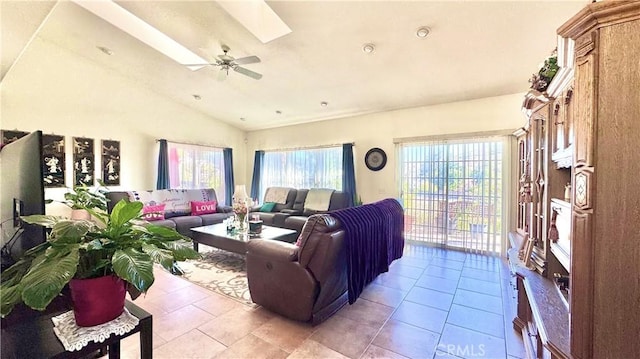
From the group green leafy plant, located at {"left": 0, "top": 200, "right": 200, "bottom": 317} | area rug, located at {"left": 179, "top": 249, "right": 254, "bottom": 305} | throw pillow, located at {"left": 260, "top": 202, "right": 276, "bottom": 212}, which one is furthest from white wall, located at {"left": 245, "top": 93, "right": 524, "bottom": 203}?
green leafy plant, located at {"left": 0, "top": 200, "right": 200, "bottom": 317}

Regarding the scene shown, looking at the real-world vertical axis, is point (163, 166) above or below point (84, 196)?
above

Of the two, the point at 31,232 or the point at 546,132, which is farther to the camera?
the point at 546,132

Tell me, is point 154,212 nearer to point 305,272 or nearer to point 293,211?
point 293,211

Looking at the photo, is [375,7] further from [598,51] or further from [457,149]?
[457,149]

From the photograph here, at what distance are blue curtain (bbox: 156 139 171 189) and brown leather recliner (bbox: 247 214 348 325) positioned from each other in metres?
4.01

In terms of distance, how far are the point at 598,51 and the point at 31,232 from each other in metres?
2.30

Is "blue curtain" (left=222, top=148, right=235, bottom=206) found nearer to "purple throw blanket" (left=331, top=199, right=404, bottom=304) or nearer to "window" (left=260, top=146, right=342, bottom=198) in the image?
"window" (left=260, top=146, right=342, bottom=198)

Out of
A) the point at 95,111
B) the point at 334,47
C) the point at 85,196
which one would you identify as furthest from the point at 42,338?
the point at 95,111

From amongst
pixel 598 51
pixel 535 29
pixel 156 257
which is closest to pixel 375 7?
pixel 535 29

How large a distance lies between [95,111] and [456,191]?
20.9 ft

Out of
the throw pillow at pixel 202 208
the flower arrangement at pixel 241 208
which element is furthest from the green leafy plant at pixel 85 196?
the flower arrangement at pixel 241 208

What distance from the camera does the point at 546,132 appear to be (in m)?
1.85

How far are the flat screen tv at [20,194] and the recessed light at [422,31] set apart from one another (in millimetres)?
3022

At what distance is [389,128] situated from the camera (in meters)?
5.05
